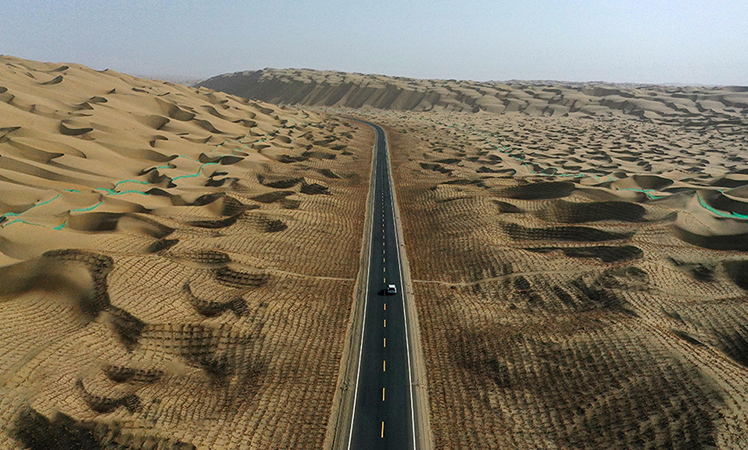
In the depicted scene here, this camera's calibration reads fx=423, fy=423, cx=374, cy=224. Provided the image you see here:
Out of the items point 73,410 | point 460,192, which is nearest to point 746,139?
point 460,192

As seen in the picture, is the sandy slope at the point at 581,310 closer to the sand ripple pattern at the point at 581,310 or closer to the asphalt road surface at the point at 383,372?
the sand ripple pattern at the point at 581,310

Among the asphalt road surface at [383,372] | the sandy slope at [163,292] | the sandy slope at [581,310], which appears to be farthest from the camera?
the sandy slope at [163,292]

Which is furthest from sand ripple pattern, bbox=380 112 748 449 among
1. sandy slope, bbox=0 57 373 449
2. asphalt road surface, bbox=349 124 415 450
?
sandy slope, bbox=0 57 373 449

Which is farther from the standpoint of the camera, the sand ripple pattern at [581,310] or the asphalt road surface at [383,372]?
the asphalt road surface at [383,372]

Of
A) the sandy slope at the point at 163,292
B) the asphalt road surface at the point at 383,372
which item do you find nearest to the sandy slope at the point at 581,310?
the asphalt road surface at the point at 383,372

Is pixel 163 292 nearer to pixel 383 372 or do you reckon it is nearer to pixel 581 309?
pixel 383 372

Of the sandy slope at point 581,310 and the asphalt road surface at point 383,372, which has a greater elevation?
the sandy slope at point 581,310

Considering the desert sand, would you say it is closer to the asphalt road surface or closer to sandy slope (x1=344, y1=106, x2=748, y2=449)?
sandy slope (x1=344, y1=106, x2=748, y2=449)

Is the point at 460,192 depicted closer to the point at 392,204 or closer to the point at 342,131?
the point at 392,204
